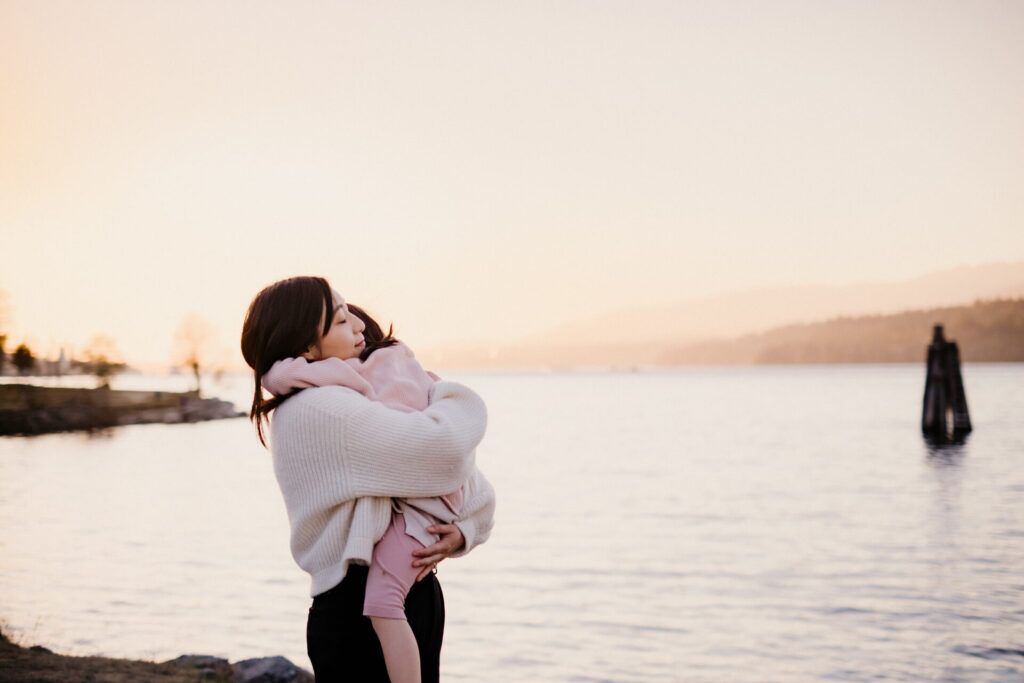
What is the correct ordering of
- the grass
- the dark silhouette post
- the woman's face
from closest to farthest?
the woman's face < the grass < the dark silhouette post

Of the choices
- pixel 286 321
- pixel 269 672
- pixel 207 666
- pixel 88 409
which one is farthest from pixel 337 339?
pixel 88 409

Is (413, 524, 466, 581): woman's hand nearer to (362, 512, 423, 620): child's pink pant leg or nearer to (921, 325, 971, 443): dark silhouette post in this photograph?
(362, 512, 423, 620): child's pink pant leg

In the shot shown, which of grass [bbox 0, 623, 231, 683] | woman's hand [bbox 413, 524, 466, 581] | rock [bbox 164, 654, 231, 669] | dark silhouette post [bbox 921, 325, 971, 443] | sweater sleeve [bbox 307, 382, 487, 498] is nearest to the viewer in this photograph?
sweater sleeve [bbox 307, 382, 487, 498]

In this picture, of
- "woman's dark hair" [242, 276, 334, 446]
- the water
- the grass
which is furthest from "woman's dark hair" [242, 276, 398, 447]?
the water

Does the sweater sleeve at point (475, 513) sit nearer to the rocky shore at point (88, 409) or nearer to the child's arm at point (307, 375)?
the child's arm at point (307, 375)

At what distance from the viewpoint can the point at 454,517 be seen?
2.83 metres

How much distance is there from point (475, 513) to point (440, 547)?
0.24 m

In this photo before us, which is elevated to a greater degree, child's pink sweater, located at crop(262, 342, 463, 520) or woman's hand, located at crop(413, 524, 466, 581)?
child's pink sweater, located at crop(262, 342, 463, 520)

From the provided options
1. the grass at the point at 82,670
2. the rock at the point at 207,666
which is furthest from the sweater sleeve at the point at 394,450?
the rock at the point at 207,666

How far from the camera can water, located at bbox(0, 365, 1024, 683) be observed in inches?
442

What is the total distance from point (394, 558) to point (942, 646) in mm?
11181

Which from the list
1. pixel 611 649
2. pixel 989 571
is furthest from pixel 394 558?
pixel 989 571

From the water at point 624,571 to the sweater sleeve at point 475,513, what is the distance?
25.2ft

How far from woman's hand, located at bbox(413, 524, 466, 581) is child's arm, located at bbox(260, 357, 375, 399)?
0.50 metres
